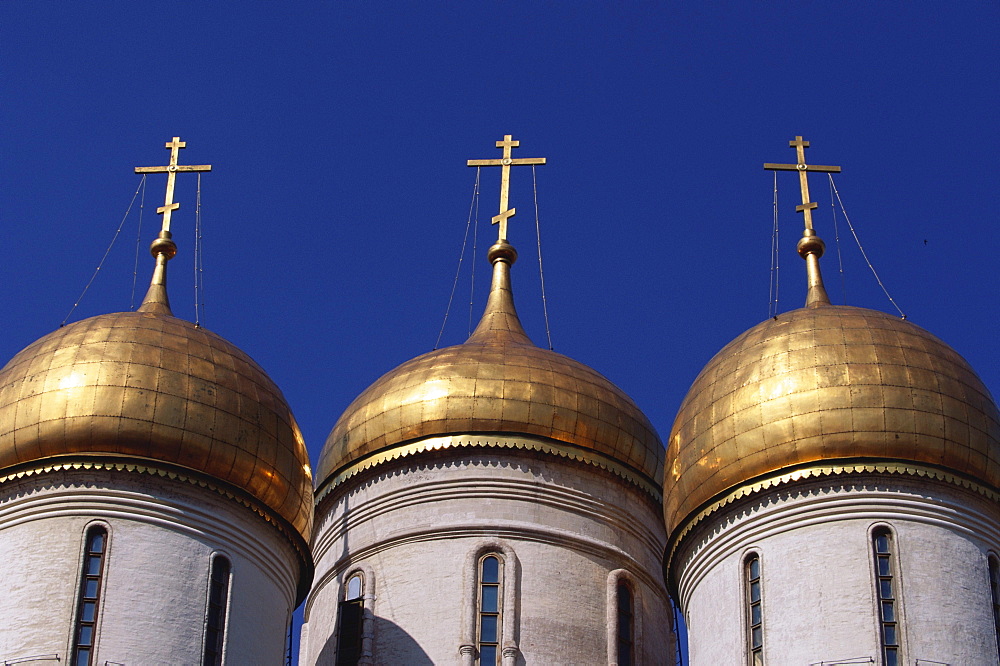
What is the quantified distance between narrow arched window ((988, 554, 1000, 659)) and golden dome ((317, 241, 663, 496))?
407cm

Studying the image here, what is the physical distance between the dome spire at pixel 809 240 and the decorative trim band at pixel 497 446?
2352 mm

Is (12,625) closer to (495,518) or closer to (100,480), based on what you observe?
(100,480)

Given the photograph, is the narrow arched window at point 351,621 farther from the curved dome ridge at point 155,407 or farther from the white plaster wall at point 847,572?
the white plaster wall at point 847,572

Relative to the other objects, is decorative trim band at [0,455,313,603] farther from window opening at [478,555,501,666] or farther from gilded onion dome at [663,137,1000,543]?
gilded onion dome at [663,137,1000,543]


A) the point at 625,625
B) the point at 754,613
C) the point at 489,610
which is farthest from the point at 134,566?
the point at 754,613

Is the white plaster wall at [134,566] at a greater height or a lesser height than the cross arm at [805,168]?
lesser

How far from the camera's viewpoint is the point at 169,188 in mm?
22656

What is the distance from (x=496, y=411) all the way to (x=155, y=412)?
11.7 ft

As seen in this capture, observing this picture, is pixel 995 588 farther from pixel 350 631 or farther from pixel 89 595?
pixel 89 595

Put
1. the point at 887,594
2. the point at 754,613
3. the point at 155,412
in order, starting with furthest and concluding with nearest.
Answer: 1. the point at 155,412
2. the point at 754,613
3. the point at 887,594

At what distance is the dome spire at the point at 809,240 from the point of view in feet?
69.6

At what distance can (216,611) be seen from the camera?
61.9 ft

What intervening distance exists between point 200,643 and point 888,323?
6.41 m

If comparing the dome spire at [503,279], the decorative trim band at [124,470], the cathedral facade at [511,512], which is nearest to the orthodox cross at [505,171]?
the dome spire at [503,279]
